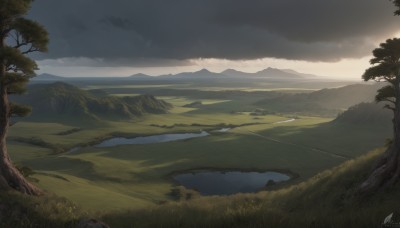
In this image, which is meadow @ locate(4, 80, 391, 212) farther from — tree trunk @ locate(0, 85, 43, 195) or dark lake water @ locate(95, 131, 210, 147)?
tree trunk @ locate(0, 85, 43, 195)

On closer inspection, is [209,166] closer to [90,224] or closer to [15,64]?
[15,64]

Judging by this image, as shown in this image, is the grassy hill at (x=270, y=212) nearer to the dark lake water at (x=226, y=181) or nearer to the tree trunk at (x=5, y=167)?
the tree trunk at (x=5, y=167)

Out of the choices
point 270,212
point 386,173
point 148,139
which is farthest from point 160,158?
point 270,212

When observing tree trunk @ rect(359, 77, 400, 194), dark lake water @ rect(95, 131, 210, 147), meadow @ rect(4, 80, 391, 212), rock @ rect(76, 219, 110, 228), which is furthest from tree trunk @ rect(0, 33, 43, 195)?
dark lake water @ rect(95, 131, 210, 147)

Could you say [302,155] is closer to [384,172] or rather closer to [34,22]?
[384,172]

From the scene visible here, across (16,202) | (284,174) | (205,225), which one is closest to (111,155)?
(284,174)
